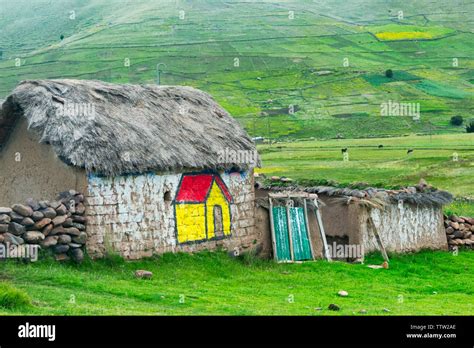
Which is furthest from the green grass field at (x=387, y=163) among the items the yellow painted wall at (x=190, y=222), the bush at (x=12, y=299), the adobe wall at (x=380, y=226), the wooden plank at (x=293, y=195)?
the bush at (x=12, y=299)

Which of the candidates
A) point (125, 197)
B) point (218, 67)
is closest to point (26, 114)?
point (125, 197)

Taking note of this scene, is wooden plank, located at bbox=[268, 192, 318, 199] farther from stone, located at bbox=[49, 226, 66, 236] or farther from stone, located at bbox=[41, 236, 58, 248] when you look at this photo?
stone, located at bbox=[41, 236, 58, 248]

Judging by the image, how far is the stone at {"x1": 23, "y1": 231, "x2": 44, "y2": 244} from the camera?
660 inches

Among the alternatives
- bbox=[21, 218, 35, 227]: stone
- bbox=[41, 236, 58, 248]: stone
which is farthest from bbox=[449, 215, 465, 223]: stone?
bbox=[21, 218, 35, 227]: stone

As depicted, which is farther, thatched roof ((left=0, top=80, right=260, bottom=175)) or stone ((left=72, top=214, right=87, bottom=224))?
thatched roof ((left=0, top=80, right=260, bottom=175))

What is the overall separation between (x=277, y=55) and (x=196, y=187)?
10204 centimetres

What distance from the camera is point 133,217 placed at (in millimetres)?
18953

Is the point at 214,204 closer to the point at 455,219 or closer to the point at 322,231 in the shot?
the point at 322,231

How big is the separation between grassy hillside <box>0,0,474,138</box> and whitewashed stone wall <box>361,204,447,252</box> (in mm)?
51296

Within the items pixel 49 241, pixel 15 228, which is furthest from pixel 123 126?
pixel 15 228

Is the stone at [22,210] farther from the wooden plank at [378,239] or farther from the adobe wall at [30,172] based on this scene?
the wooden plank at [378,239]

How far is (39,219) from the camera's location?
17.1 metres

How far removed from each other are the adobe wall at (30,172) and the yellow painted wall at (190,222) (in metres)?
2.60

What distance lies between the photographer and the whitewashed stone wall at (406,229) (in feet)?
75.6
